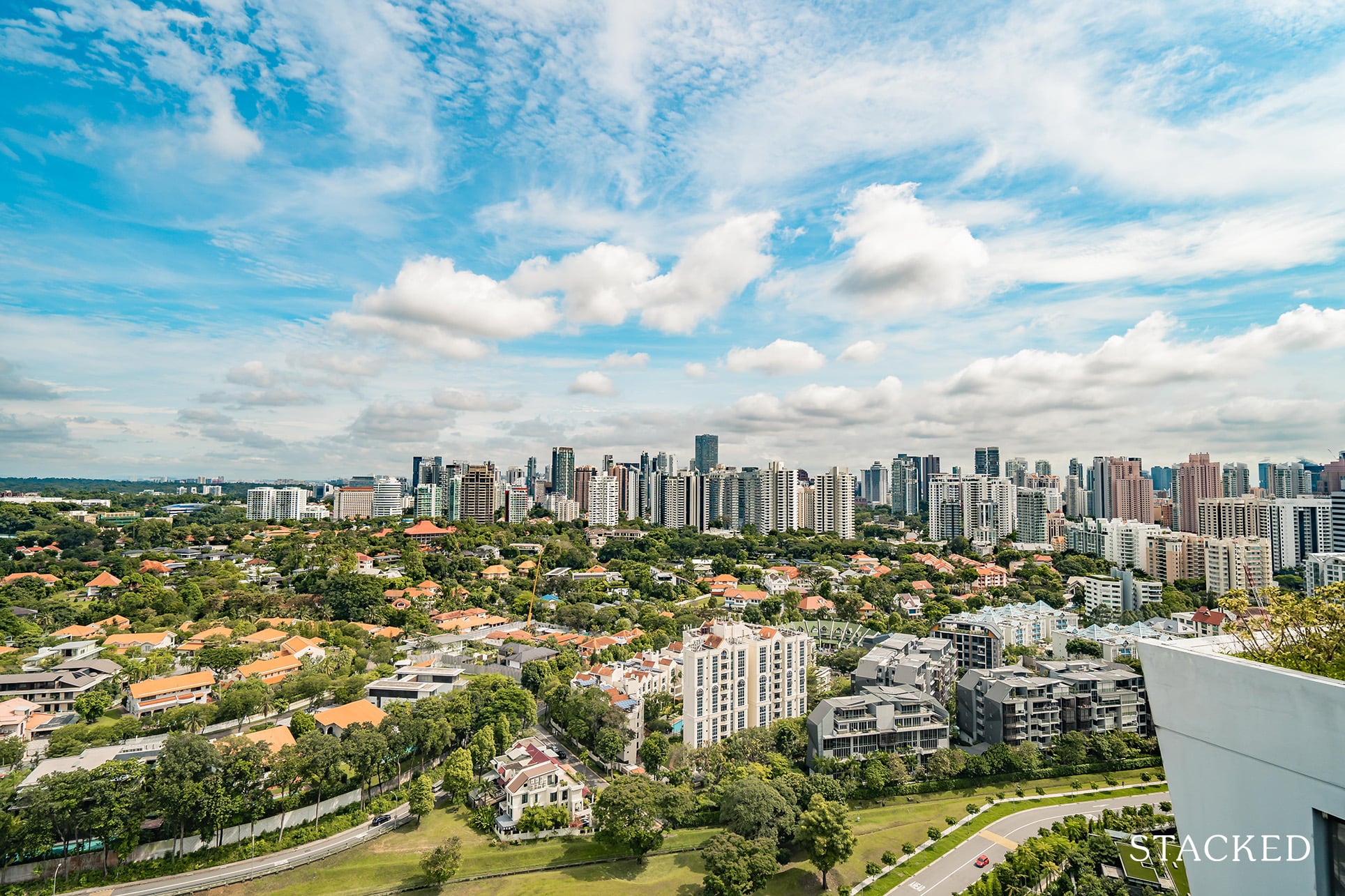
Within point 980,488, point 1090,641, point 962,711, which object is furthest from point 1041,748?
point 980,488

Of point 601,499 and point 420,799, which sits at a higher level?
point 601,499

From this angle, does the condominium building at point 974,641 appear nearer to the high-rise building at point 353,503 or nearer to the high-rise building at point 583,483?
the high-rise building at point 583,483

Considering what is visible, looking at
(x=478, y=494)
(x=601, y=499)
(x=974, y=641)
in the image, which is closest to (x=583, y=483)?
(x=601, y=499)

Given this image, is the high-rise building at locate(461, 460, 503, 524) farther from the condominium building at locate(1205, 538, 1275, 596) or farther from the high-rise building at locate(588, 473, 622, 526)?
the condominium building at locate(1205, 538, 1275, 596)

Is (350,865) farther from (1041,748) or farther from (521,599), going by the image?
(521,599)

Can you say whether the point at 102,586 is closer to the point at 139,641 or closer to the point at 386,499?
the point at 139,641

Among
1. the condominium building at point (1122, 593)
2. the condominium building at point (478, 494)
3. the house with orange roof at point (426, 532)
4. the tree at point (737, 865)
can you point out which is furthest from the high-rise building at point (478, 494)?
the tree at point (737, 865)
